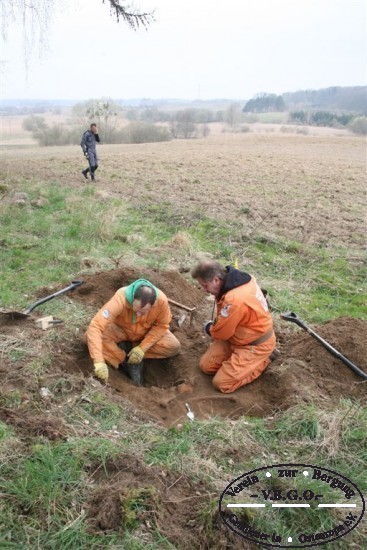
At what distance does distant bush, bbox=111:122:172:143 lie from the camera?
4288 cm

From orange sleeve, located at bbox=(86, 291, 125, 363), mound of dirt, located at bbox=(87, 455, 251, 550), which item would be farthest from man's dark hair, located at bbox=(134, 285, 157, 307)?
mound of dirt, located at bbox=(87, 455, 251, 550)

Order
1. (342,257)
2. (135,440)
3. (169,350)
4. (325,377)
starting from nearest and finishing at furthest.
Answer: (135,440)
(325,377)
(169,350)
(342,257)

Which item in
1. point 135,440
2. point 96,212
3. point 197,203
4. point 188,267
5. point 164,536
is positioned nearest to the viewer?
point 164,536

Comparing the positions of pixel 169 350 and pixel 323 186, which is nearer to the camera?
pixel 169 350

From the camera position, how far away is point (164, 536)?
2609mm

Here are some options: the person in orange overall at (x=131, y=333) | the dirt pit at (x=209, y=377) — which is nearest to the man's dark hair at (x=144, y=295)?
the person in orange overall at (x=131, y=333)

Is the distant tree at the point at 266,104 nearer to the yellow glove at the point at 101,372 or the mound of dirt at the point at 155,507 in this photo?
the yellow glove at the point at 101,372

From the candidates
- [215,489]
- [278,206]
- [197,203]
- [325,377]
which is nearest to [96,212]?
[197,203]

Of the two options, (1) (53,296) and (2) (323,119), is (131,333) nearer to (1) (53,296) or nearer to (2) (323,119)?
(1) (53,296)

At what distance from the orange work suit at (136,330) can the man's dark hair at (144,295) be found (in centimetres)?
33

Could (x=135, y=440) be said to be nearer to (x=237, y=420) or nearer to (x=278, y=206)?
(x=237, y=420)

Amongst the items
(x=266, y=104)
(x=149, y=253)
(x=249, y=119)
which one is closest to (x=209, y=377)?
A: (x=149, y=253)

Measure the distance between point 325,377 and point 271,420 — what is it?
972 mm

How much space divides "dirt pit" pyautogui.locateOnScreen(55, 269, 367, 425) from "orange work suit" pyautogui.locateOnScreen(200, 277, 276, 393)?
12 centimetres
